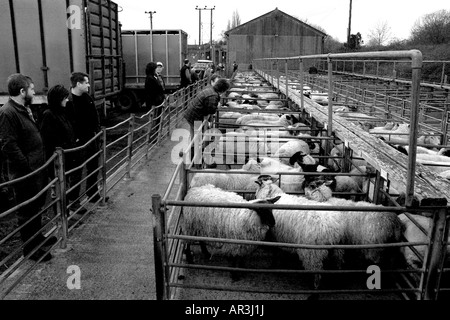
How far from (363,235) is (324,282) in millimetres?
566

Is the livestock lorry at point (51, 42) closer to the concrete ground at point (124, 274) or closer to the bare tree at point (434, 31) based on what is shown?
the concrete ground at point (124, 274)

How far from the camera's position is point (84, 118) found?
5.65 metres

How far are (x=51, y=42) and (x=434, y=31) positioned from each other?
33.4 metres

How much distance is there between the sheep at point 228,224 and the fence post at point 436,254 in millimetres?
1300

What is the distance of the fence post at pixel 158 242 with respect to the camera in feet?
9.14

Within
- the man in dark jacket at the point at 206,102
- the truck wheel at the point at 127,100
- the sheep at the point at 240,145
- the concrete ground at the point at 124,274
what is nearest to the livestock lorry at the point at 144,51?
the truck wheel at the point at 127,100

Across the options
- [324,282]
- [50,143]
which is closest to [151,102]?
[50,143]

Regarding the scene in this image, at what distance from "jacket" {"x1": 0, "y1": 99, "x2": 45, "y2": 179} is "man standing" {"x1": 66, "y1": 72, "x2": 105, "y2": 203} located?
1222 millimetres

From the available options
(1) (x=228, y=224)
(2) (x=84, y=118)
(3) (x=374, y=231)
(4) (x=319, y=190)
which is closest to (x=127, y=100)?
(2) (x=84, y=118)

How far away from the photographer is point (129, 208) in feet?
18.5

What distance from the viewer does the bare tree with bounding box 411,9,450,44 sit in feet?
106

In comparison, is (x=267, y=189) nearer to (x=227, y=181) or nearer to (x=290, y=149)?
(x=227, y=181)

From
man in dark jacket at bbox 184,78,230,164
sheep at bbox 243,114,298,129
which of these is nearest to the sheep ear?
man in dark jacket at bbox 184,78,230,164
